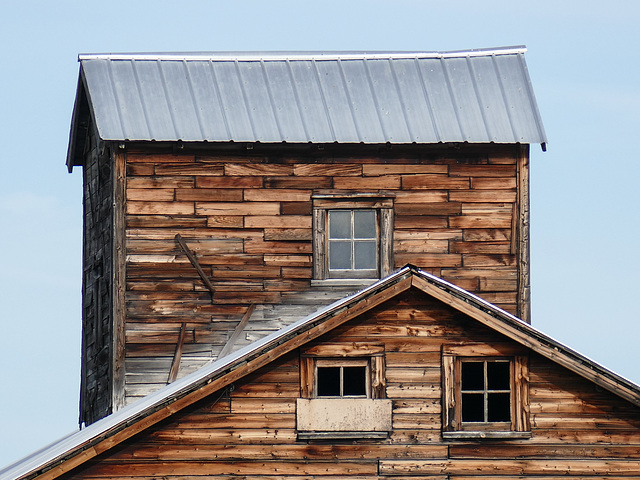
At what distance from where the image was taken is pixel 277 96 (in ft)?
81.4

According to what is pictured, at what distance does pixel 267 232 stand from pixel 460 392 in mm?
6001

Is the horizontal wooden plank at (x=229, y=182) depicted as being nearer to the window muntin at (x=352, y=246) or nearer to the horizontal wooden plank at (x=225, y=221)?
the horizontal wooden plank at (x=225, y=221)

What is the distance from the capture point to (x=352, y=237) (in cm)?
2403

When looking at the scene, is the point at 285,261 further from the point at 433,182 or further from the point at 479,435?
the point at 479,435

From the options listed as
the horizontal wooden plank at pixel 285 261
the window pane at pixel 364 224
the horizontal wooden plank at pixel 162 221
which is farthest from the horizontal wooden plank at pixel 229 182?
the window pane at pixel 364 224

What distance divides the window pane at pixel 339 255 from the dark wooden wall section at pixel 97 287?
3878 millimetres

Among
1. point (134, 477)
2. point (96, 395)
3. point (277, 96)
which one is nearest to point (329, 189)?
point (277, 96)

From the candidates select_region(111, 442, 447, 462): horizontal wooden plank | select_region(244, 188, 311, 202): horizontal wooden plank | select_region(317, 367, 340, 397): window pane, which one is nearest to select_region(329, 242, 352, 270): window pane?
select_region(244, 188, 311, 202): horizontal wooden plank

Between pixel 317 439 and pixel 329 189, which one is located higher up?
pixel 329 189

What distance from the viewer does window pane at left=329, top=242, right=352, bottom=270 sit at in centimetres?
2402

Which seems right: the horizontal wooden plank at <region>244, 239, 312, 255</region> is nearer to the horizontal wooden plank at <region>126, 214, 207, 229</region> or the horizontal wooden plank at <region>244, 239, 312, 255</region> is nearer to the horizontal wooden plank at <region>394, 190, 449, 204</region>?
the horizontal wooden plank at <region>126, 214, 207, 229</region>

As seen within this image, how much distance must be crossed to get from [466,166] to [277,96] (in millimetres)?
3656

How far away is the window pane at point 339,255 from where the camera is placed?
78.8 feet

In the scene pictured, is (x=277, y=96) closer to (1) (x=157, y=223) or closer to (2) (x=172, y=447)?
(1) (x=157, y=223)
